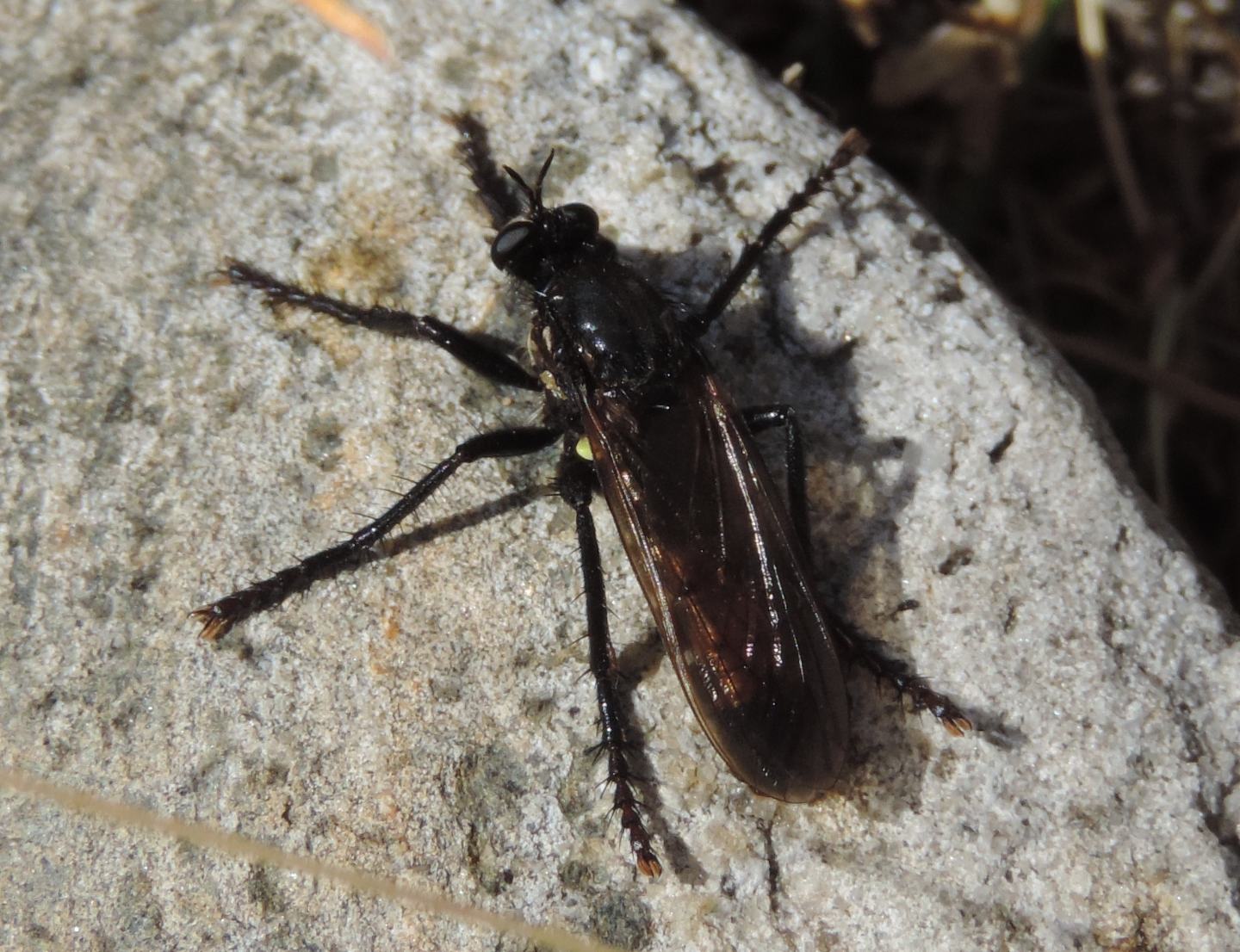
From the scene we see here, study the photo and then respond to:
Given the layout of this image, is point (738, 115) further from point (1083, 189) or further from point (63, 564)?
point (63, 564)

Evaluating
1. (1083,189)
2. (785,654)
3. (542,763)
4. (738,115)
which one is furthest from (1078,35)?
(542,763)

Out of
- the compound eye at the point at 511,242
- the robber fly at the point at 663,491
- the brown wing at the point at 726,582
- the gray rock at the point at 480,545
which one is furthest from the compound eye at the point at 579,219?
the brown wing at the point at 726,582

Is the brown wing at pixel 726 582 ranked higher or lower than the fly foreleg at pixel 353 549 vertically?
higher

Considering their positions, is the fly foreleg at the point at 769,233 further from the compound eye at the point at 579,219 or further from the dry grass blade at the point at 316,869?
the dry grass blade at the point at 316,869

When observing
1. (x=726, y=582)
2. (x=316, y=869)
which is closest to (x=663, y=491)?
(x=726, y=582)

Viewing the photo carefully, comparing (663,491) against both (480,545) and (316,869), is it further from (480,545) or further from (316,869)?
(316,869)

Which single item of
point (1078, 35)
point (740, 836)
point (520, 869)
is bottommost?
point (520, 869)
